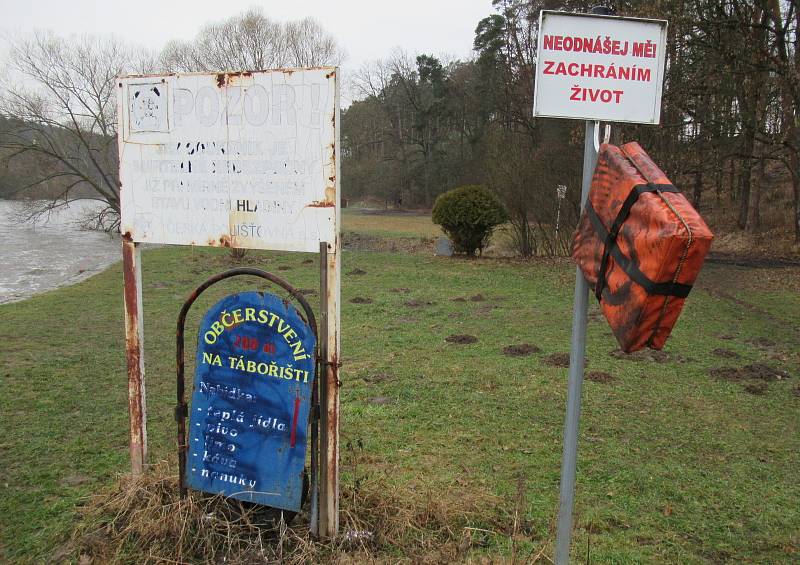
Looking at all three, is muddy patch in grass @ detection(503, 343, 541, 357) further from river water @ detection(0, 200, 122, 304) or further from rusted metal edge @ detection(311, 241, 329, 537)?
river water @ detection(0, 200, 122, 304)

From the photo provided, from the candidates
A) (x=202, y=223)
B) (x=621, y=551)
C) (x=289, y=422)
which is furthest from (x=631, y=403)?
(x=202, y=223)

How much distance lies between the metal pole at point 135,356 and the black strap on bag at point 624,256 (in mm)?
2444

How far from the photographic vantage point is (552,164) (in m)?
18.1

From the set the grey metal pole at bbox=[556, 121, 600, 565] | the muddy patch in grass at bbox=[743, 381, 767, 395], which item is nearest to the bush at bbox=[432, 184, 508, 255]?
the muddy patch in grass at bbox=[743, 381, 767, 395]

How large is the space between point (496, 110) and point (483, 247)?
26872 millimetres

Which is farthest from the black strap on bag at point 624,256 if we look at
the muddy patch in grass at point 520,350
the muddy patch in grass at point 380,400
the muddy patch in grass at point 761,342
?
the muddy patch in grass at point 761,342

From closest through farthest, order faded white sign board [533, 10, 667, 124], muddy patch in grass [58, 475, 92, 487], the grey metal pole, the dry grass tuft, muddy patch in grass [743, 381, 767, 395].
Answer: faded white sign board [533, 10, 667, 124] < the grey metal pole < the dry grass tuft < muddy patch in grass [58, 475, 92, 487] < muddy patch in grass [743, 381, 767, 395]

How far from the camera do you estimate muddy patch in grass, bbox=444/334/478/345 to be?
27.3ft

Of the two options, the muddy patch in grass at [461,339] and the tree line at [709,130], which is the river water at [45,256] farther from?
the tree line at [709,130]

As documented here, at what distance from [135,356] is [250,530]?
1.14 meters

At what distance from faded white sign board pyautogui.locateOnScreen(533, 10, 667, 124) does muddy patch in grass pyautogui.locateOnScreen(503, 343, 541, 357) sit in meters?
5.62

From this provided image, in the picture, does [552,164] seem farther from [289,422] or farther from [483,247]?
[289,422]

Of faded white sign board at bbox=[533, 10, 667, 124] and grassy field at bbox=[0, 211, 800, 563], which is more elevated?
faded white sign board at bbox=[533, 10, 667, 124]

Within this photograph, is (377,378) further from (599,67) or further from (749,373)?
(599,67)
